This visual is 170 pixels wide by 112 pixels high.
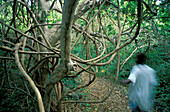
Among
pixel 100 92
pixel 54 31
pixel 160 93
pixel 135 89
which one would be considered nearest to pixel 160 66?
pixel 160 93

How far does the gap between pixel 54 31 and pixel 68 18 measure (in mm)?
1394

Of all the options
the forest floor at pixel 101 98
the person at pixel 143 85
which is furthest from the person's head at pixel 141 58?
the forest floor at pixel 101 98

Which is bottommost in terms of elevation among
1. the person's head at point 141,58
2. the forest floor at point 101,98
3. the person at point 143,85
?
the forest floor at point 101,98

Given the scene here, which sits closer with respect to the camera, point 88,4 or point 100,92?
point 88,4

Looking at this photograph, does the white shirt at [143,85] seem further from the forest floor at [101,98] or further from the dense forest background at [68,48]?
the forest floor at [101,98]

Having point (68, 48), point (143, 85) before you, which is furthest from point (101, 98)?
point (68, 48)

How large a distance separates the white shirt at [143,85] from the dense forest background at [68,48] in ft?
1.01

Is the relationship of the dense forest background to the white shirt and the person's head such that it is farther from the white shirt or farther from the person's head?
the white shirt

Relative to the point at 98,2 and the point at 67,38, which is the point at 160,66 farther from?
the point at 67,38

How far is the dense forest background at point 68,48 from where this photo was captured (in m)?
0.96

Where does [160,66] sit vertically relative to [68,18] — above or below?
below

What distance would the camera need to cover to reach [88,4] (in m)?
1.89

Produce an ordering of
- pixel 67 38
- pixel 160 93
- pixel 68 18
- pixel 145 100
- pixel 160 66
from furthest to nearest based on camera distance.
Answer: pixel 160 66
pixel 160 93
pixel 145 100
pixel 67 38
pixel 68 18

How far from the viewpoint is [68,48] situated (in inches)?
28.3
